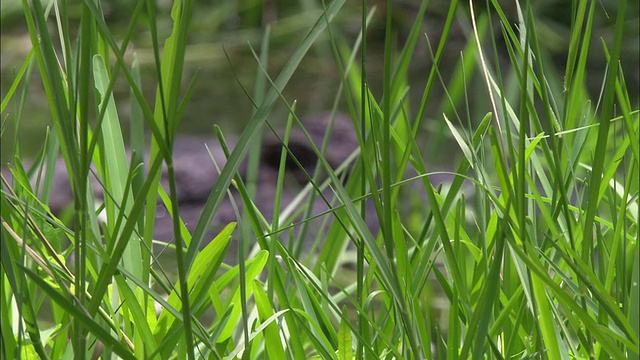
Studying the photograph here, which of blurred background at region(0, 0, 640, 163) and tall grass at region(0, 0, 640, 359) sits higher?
tall grass at region(0, 0, 640, 359)

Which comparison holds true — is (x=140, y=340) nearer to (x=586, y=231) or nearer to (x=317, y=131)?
(x=586, y=231)

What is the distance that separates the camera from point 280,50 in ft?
8.12

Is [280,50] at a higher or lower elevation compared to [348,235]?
lower

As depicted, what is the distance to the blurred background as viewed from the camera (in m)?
2.21

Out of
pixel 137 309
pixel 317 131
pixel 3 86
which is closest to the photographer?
pixel 137 309

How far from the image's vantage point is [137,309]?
0.47m

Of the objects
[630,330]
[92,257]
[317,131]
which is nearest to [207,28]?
[317,131]

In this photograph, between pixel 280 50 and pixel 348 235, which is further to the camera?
pixel 280 50

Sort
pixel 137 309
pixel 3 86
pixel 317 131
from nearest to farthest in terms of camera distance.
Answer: pixel 137 309
pixel 317 131
pixel 3 86

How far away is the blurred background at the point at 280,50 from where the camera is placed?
87.0 inches

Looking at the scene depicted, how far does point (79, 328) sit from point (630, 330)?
0.79ft

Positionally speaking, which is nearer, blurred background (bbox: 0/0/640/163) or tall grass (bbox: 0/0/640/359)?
tall grass (bbox: 0/0/640/359)

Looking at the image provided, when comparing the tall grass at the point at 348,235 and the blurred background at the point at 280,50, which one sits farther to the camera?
the blurred background at the point at 280,50

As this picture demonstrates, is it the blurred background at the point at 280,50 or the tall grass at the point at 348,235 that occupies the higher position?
the tall grass at the point at 348,235
